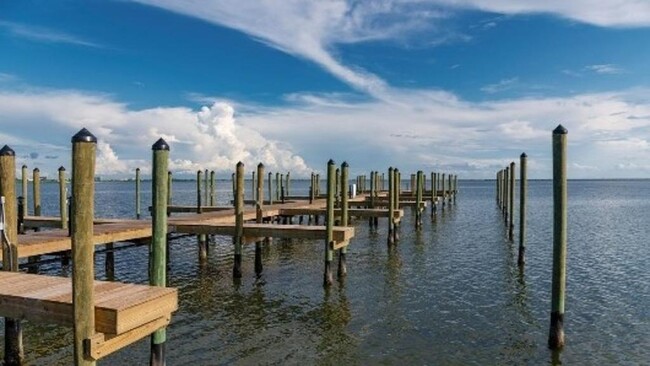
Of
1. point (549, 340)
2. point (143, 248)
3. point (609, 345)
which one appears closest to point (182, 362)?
point (549, 340)

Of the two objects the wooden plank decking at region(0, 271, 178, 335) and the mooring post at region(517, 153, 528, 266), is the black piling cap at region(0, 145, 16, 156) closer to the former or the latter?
the wooden plank decking at region(0, 271, 178, 335)

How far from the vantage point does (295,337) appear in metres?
9.55

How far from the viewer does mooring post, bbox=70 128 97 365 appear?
535 cm

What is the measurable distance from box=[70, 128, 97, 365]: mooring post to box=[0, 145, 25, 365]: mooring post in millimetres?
3279

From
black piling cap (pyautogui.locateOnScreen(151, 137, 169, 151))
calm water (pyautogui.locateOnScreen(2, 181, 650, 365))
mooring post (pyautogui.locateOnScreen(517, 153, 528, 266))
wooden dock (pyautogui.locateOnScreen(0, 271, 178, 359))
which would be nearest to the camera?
wooden dock (pyautogui.locateOnScreen(0, 271, 178, 359))

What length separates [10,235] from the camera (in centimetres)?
795

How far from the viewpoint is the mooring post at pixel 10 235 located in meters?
7.84

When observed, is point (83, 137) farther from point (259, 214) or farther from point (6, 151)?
point (259, 214)

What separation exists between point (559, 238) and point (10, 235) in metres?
9.15

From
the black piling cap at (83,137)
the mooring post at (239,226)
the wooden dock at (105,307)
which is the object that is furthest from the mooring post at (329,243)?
the black piling cap at (83,137)

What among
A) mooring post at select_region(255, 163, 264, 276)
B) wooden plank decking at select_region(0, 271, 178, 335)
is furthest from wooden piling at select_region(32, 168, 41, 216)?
wooden plank decking at select_region(0, 271, 178, 335)

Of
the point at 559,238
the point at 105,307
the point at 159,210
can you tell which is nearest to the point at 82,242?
the point at 105,307

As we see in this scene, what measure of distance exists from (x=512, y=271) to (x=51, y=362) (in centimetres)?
1329

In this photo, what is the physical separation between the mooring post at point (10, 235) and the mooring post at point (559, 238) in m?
8.88
